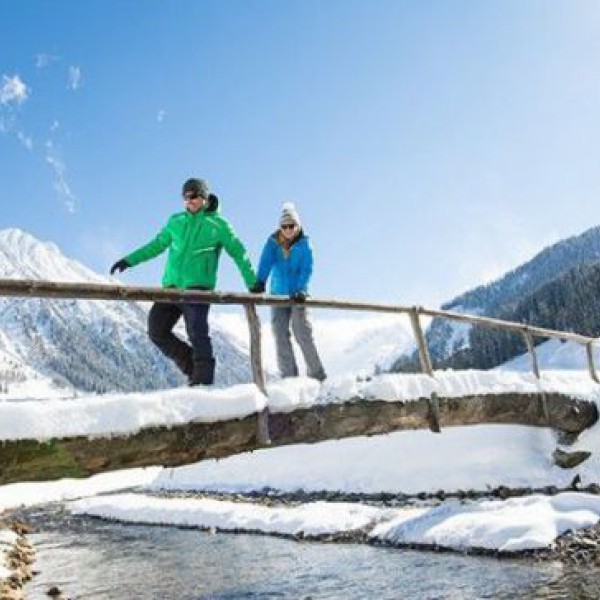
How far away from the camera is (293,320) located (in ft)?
37.8

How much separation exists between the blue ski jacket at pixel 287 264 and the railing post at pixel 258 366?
2279 mm

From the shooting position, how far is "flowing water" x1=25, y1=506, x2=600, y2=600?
1121 cm

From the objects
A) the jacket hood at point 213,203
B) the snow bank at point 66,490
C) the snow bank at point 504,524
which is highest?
the jacket hood at point 213,203

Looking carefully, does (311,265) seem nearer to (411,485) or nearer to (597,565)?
(597,565)

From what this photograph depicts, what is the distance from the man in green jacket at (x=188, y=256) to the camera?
383 inches

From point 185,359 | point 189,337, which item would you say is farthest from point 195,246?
point 185,359

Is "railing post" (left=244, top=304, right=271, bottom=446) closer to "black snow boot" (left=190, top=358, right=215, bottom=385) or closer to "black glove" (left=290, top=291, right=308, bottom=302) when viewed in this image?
"black snow boot" (left=190, top=358, right=215, bottom=385)

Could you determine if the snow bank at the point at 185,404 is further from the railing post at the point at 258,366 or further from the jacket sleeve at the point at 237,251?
the jacket sleeve at the point at 237,251

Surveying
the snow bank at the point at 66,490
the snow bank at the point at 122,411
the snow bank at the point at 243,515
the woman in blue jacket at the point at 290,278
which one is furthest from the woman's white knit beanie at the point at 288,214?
the snow bank at the point at 66,490

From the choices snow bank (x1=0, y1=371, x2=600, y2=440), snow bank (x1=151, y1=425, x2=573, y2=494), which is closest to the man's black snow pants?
snow bank (x1=0, y1=371, x2=600, y2=440)

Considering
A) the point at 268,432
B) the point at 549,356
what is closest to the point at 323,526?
the point at 268,432

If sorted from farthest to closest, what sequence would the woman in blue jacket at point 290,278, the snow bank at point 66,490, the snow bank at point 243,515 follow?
the snow bank at point 66,490, the snow bank at point 243,515, the woman in blue jacket at point 290,278

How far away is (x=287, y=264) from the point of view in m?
11.7

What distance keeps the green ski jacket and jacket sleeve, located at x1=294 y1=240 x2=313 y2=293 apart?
1.73 m
